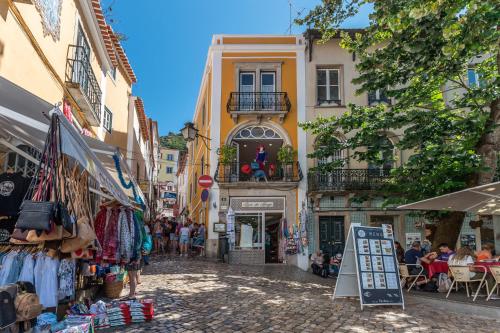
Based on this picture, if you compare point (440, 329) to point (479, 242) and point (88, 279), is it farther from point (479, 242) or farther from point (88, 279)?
point (479, 242)

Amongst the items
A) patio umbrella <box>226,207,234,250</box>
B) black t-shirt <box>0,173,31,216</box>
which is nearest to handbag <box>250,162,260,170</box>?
patio umbrella <box>226,207,234,250</box>

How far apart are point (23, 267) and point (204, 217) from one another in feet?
55.2

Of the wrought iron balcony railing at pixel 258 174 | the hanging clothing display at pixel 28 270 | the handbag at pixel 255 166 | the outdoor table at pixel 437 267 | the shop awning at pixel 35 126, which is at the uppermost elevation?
the handbag at pixel 255 166

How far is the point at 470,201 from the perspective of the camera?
10.9 metres

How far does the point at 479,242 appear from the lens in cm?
1919

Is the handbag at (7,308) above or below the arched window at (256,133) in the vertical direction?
below

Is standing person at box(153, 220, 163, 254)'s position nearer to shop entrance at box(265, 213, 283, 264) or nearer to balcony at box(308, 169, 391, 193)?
shop entrance at box(265, 213, 283, 264)

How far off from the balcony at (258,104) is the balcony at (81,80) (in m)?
8.54

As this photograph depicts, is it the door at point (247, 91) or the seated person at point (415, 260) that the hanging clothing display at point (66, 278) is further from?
the door at point (247, 91)

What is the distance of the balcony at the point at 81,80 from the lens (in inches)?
426

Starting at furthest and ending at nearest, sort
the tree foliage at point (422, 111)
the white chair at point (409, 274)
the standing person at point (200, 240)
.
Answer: the standing person at point (200, 240) → the white chair at point (409, 274) → the tree foliage at point (422, 111)

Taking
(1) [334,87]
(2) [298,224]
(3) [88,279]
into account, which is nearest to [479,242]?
(2) [298,224]

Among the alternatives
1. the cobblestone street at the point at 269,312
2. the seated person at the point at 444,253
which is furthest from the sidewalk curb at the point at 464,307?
the seated person at the point at 444,253

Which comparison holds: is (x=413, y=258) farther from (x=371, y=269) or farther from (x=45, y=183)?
(x=45, y=183)
